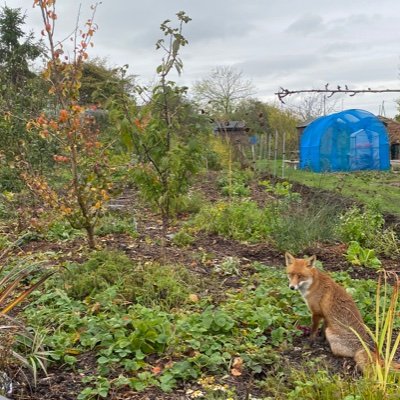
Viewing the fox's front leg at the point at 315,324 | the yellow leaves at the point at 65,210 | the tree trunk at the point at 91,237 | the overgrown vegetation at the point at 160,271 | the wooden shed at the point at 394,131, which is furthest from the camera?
the wooden shed at the point at 394,131

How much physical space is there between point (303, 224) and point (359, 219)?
3.36 feet

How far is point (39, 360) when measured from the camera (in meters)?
3.65

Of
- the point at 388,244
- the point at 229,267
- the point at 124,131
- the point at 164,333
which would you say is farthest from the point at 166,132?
the point at 388,244

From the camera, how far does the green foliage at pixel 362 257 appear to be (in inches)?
258

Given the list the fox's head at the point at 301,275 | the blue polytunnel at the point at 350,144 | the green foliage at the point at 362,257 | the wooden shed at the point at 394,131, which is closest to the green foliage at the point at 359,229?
the green foliage at the point at 362,257

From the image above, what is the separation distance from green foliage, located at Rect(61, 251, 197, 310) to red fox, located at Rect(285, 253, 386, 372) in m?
1.12

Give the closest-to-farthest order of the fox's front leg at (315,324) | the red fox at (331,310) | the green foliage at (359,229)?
1. the red fox at (331,310)
2. the fox's front leg at (315,324)
3. the green foliage at (359,229)

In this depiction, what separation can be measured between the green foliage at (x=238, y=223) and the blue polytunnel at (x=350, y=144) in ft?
49.4

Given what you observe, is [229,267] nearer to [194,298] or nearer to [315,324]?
[194,298]

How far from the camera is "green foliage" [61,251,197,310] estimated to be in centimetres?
502

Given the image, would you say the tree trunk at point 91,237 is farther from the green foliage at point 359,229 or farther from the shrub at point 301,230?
the green foliage at point 359,229

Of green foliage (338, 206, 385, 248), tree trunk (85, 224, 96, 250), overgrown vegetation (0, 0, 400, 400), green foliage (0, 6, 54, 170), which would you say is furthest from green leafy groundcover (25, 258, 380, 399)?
green foliage (0, 6, 54, 170)

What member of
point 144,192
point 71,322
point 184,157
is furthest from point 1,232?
point 71,322

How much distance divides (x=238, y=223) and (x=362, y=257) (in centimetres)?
208
